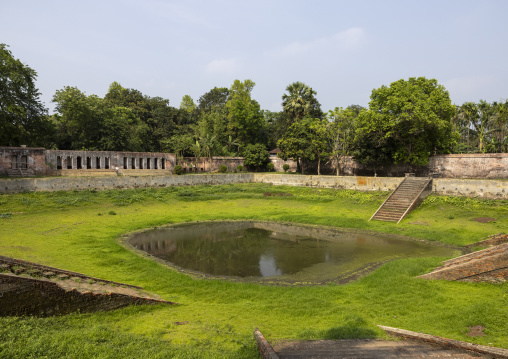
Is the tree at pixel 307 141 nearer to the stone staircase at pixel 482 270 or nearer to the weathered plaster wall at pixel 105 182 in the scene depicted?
the weathered plaster wall at pixel 105 182

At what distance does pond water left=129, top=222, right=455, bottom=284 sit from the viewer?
496 inches

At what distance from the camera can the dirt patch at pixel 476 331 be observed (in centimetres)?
696

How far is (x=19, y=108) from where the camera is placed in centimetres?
3142

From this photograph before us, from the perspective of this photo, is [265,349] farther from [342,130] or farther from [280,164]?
[280,164]

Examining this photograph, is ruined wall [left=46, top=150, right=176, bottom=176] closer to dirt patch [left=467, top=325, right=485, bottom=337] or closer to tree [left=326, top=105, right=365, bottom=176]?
tree [left=326, top=105, right=365, bottom=176]

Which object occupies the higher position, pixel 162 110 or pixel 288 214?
pixel 162 110

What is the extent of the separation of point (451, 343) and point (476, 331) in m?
1.61

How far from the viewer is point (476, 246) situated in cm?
1518

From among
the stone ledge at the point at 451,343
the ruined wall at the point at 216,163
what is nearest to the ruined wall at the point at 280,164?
the ruined wall at the point at 216,163

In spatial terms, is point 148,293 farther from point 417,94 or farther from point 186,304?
point 417,94

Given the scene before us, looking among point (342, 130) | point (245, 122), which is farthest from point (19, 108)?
point (342, 130)

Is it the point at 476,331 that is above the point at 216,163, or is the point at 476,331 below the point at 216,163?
below

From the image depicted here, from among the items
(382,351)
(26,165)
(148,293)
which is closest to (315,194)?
(148,293)

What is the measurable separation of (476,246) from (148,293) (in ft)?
47.3
